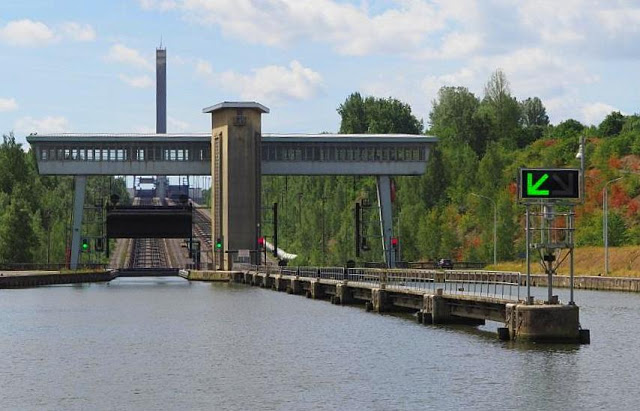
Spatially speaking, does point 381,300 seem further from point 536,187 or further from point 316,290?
point 536,187

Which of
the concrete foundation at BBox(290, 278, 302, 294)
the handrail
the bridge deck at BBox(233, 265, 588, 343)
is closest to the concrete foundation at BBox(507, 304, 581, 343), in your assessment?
the bridge deck at BBox(233, 265, 588, 343)

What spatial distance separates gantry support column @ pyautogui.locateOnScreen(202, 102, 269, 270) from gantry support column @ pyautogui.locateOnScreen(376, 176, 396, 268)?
1489 cm

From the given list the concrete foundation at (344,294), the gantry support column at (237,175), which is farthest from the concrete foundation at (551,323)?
the gantry support column at (237,175)

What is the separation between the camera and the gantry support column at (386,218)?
157125mm

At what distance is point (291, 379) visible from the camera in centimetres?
5234

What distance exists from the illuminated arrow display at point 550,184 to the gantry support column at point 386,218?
314 ft

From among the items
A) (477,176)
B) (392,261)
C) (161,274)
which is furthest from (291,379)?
(477,176)

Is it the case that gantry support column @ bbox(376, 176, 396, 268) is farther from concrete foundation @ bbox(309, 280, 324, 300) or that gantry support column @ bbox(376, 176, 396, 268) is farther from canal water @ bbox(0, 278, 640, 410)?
canal water @ bbox(0, 278, 640, 410)

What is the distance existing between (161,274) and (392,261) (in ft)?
109

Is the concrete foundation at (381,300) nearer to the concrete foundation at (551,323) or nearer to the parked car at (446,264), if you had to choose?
the concrete foundation at (551,323)

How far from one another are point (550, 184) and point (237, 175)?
10046cm

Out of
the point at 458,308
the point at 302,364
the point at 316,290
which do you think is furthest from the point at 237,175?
the point at 302,364

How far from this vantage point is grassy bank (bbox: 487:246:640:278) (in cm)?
12962

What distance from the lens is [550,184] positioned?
5988 centimetres
